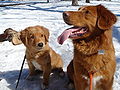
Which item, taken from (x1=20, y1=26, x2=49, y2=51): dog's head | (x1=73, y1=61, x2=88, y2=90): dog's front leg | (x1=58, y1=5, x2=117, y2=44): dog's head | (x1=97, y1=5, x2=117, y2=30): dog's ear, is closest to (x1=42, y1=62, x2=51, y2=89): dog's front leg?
(x1=20, y1=26, x2=49, y2=51): dog's head

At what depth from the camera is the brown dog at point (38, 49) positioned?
3939 mm

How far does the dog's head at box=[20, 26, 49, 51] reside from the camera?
3.89 meters

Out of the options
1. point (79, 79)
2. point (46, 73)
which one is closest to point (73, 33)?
point (79, 79)

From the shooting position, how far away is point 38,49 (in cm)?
401

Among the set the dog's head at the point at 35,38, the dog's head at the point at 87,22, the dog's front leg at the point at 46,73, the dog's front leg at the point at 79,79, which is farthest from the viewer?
the dog's front leg at the point at 46,73

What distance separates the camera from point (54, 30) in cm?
770

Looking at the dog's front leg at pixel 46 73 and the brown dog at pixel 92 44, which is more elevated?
the brown dog at pixel 92 44

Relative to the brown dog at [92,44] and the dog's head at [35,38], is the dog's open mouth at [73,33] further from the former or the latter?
the dog's head at [35,38]

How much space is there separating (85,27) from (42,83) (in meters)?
1.63

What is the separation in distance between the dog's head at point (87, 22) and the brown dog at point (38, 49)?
0.97 meters

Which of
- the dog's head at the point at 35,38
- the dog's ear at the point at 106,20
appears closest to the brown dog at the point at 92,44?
the dog's ear at the point at 106,20

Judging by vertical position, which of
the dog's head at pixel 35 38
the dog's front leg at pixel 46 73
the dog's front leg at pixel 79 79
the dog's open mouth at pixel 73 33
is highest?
the dog's open mouth at pixel 73 33

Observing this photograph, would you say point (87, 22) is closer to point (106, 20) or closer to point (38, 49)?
point (106, 20)

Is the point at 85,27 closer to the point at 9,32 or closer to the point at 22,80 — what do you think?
the point at 22,80
